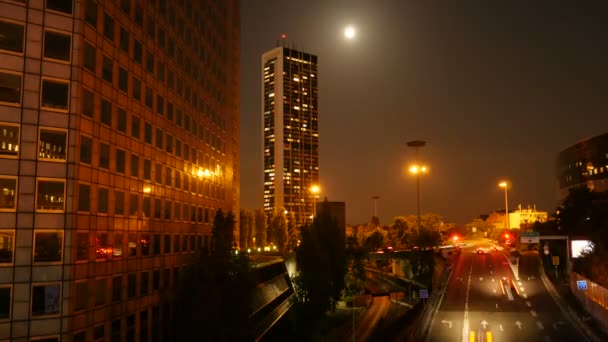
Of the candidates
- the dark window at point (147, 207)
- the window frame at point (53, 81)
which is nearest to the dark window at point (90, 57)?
the window frame at point (53, 81)

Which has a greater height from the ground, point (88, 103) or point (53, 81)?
point (53, 81)

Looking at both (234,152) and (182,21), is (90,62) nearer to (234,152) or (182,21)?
(182,21)

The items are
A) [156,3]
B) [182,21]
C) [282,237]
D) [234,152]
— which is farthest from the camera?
[282,237]

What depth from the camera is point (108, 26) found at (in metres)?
35.4

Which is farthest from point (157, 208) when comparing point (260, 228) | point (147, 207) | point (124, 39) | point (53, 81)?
point (260, 228)

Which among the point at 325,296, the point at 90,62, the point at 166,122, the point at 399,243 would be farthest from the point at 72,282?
the point at 399,243

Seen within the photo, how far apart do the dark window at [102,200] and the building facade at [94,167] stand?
2.4 inches

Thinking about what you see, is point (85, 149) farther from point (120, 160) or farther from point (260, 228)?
point (260, 228)

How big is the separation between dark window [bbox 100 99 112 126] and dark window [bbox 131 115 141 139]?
13.0ft

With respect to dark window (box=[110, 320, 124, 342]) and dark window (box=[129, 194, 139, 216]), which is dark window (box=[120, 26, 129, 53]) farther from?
dark window (box=[110, 320, 124, 342])

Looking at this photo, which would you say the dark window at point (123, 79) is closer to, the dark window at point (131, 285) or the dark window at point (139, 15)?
the dark window at point (139, 15)

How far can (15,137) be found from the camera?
2869 cm

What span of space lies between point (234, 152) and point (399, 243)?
87.2 m

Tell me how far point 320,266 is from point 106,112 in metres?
31.4
